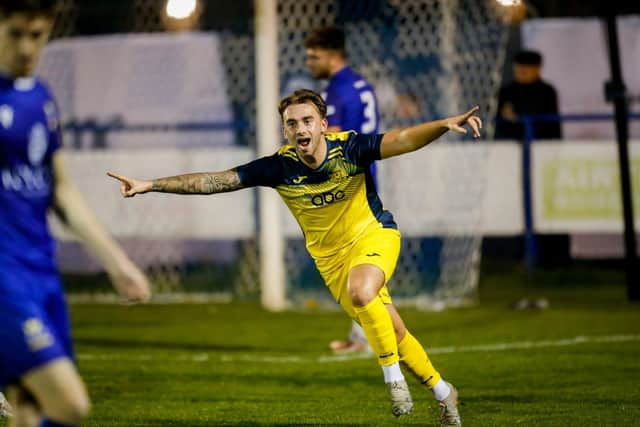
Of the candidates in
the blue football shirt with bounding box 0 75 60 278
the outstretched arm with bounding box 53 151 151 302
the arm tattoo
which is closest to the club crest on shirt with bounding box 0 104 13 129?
the blue football shirt with bounding box 0 75 60 278

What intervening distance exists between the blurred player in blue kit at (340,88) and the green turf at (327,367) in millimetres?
1205

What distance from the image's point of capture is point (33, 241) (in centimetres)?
444

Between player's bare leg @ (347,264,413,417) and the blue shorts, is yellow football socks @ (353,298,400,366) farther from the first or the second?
the blue shorts

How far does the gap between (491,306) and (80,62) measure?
5513mm

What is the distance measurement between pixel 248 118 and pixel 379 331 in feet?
27.5

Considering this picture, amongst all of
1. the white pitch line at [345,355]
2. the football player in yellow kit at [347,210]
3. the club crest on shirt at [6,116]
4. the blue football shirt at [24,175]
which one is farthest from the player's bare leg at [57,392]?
the white pitch line at [345,355]

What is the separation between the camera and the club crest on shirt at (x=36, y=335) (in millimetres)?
4215

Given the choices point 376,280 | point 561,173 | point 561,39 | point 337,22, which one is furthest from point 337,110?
point 561,39

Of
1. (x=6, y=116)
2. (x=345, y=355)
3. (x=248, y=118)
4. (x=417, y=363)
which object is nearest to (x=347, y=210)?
(x=417, y=363)

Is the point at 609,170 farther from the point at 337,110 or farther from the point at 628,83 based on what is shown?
the point at 337,110

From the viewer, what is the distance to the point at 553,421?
6.95m

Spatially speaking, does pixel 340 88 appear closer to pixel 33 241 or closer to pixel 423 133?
pixel 423 133

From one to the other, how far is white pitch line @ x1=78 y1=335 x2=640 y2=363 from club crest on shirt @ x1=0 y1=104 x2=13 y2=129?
5525mm

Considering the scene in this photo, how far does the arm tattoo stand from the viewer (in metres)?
6.75
